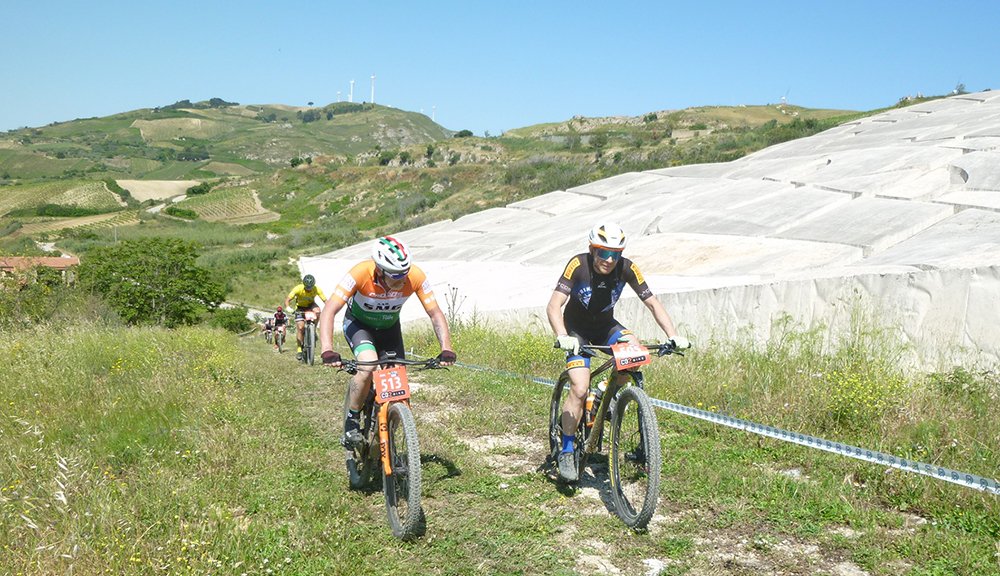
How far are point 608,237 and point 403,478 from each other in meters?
2.30

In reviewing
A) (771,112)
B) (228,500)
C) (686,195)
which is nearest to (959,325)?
(228,500)

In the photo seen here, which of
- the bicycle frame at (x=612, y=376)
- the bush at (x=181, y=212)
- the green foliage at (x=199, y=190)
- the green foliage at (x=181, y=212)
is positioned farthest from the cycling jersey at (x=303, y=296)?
the green foliage at (x=199, y=190)

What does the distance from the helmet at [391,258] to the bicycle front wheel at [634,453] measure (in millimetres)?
1851

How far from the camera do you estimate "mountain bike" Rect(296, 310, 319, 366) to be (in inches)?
571

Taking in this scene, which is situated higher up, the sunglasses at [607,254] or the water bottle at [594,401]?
the sunglasses at [607,254]

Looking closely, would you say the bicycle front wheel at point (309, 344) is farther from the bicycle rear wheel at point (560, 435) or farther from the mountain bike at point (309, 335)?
the bicycle rear wheel at point (560, 435)

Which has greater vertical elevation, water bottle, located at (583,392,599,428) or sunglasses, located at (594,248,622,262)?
sunglasses, located at (594,248,622,262)

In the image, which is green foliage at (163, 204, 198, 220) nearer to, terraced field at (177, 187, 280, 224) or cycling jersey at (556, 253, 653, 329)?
terraced field at (177, 187, 280, 224)

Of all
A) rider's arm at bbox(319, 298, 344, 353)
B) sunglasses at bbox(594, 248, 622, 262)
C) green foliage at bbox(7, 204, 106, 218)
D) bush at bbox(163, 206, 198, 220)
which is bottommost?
rider's arm at bbox(319, 298, 344, 353)

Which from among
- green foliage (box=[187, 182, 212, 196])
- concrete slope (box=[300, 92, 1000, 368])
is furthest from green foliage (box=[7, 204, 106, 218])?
concrete slope (box=[300, 92, 1000, 368])

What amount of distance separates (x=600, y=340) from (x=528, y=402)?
9.50ft

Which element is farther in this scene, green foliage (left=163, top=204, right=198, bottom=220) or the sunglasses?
green foliage (left=163, top=204, right=198, bottom=220)

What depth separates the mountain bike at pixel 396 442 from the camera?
481 centimetres

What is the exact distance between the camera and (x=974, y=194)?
662 inches
